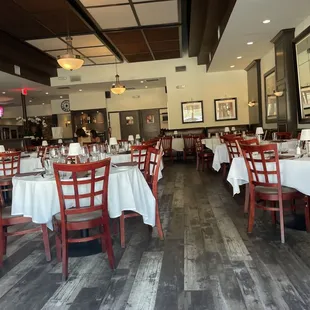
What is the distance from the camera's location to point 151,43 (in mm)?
9867

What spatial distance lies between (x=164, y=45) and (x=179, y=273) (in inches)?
352

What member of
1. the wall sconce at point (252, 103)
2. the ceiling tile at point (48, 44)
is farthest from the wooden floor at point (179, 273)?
the wall sconce at point (252, 103)

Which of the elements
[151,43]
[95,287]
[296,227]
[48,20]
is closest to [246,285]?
[95,287]

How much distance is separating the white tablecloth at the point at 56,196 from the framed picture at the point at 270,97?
6778mm

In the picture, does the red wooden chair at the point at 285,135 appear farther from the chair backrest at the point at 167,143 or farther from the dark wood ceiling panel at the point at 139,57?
the dark wood ceiling panel at the point at 139,57

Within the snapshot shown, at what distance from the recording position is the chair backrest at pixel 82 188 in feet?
8.12

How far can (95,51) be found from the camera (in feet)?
33.5

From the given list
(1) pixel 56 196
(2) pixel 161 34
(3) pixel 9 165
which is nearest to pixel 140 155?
(1) pixel 56 196

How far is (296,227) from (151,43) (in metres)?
7.89

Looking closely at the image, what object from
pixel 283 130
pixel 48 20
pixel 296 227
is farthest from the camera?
pixel 283 130

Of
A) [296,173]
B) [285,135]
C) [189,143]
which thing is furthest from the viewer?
[189,143]

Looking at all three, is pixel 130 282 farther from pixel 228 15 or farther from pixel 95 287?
pixel 228 15

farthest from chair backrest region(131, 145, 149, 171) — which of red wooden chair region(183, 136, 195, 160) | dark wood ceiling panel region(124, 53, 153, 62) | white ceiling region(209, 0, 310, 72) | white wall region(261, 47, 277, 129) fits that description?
dark wood ceiling panel region(124, 53, 153, 62)

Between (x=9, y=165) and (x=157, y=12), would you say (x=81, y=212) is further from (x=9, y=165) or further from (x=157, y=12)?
(x=157, y=12)
